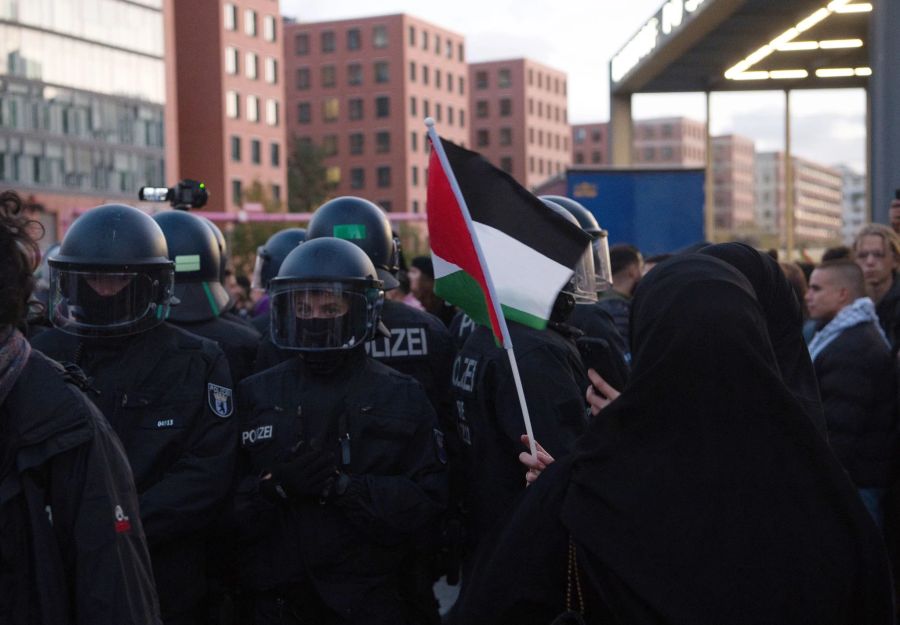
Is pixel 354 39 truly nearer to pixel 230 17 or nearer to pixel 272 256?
pixel 230 17

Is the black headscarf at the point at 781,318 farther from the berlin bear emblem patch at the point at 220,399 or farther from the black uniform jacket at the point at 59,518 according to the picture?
the berlin bear emblem patch at the point at 220,399

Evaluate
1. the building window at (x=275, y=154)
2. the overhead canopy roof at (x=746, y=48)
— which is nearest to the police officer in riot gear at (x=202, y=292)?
the overhead canopy roof at (x=746, y=48)

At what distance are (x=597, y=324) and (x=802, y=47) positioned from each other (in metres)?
9.27

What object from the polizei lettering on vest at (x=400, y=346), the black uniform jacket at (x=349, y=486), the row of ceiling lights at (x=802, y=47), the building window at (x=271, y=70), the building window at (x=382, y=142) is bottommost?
the black uniform jacket at (x=349, y=486)

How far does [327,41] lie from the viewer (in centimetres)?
10919

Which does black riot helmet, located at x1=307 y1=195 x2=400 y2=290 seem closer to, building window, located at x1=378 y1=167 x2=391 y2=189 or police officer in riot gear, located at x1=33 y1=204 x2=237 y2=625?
police officer in riot gear, located at x1=33 y1=204 x2=237 y2=625

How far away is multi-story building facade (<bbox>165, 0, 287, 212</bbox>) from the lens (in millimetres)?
76500

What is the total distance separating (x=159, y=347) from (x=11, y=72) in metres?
55.9

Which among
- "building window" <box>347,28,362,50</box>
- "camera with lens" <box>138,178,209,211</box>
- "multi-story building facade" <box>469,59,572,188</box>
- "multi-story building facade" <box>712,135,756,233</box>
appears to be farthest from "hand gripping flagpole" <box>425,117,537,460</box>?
"multi-story building facade" <box>712,135,756,233</box>

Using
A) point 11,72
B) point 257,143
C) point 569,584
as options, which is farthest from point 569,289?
point 257,143

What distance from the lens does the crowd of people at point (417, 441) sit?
2.30 meters

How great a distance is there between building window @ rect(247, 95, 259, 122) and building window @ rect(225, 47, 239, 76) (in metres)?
2.34

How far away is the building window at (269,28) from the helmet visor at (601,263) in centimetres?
7869

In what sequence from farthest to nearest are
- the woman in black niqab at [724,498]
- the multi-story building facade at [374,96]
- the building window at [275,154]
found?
the multi-story building facade at [374,96], the building window at [275,154], the woman in black niqab at [724,498]
